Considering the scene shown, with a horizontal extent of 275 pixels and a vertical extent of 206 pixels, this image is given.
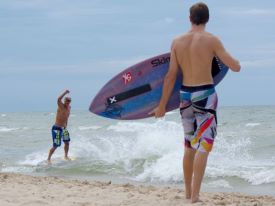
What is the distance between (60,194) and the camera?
5.84 m

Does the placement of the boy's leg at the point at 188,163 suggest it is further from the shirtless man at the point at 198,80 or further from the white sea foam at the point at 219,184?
the white sea foam at the point at 219,184

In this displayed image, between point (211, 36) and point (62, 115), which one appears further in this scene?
point (62, 115)

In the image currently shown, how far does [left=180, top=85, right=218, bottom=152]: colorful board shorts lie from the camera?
15.0 feet

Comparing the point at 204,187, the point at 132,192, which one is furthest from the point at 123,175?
the point at 132,192

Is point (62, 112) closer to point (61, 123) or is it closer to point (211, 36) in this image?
point (61, 123)

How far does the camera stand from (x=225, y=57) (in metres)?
4.49

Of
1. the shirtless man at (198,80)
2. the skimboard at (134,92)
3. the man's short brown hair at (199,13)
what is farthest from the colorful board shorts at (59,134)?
the man's short brown hair at (199,13)

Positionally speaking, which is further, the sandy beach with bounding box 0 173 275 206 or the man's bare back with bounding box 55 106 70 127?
the man's bare back with bounding box 55 106 70 127

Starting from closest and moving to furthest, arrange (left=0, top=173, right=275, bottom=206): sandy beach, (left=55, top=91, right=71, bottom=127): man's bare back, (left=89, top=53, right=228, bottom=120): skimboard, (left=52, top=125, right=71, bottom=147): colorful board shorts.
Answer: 1. (left=0, top=173, right=275, bottom=206): sandy beach
2. (left=89, top=53, right=228, bottom=120): skimboard
3. (left=55, top=91, right=71, bottom=127): man's bare back
4. (left=52, top=125, right=71, bottom=147): colorful board shorts

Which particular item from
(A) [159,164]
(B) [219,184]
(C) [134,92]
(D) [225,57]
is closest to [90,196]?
(C) [134,92]

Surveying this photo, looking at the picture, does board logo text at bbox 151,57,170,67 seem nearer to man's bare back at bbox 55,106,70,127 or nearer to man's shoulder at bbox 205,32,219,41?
man's shoulder at bbox 205,32,219,41

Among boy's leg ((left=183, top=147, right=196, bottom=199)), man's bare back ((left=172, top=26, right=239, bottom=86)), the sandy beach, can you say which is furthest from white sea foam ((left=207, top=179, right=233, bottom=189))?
man's bare back ((left=172, top=26, right=239, bottom=86))

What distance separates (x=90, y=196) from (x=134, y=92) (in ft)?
4.11

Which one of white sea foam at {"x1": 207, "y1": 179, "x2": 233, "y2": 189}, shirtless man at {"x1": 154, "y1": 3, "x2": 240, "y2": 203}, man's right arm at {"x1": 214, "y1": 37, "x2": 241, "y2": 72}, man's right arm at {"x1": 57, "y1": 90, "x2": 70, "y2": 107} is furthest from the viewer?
man's right arm at {"x1": 57, "y1": 90, "x2": 70, "y2": 107}
